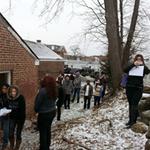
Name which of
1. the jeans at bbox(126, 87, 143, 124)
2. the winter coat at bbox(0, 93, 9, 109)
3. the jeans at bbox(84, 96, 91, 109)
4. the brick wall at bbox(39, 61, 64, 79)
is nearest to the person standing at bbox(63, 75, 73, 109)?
the jeans at bbox(84, 96, 91, 109)

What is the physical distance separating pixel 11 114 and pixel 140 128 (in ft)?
9.79

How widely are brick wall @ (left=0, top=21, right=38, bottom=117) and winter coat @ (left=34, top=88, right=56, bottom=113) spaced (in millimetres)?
4319

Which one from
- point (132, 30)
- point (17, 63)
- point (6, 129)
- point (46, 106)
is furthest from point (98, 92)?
point (46, 106)

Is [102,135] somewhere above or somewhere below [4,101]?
below

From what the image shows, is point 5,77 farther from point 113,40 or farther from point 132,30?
point 132,30

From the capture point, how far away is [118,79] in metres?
14.8

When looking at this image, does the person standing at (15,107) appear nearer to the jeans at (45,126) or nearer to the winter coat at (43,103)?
the jeans at (45,126)

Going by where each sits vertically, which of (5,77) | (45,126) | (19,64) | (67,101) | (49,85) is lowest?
(67,101)

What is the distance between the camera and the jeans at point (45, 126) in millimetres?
8258

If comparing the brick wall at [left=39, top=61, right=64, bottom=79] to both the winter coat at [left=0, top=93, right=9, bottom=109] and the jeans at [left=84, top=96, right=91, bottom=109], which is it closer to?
the jeans at [left=84, top=96, right=91, bottom=109]

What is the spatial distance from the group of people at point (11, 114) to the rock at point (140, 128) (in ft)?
8.52

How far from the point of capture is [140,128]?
8.91 m

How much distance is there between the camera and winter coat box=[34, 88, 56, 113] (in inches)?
316

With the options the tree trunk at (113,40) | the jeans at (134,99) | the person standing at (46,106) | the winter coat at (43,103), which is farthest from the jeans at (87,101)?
the winter coat at (43,103)
